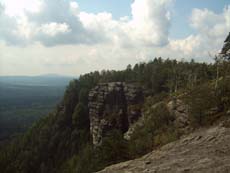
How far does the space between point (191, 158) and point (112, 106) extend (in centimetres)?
6110

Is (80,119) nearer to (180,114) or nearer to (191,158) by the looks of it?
(180,114)

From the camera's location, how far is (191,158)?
14.4m

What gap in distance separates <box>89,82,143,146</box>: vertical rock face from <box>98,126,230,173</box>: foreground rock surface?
156 ft

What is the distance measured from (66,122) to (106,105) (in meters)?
22.5

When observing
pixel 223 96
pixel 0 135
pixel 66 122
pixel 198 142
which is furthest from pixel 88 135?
pixel 0 135

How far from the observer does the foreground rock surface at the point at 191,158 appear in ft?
42.1

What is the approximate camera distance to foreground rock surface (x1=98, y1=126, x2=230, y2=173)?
12.8 meters

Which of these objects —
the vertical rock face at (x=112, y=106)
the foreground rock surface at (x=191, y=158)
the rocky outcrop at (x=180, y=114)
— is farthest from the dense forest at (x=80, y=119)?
the foreground rock surface at (x=191, y=158)

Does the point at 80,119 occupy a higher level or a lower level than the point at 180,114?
lower

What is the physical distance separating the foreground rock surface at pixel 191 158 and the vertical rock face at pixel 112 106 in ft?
156

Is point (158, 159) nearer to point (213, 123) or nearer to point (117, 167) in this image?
point (117, 167)

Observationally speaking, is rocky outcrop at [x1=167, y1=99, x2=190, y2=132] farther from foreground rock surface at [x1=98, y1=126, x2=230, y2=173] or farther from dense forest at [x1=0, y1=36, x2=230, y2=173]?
foreground rock surface at [x1=98, y1=126, x2=230, y2=173]

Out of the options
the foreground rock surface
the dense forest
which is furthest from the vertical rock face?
the foreground rock surface

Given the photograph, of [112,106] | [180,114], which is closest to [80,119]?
[112,106]
